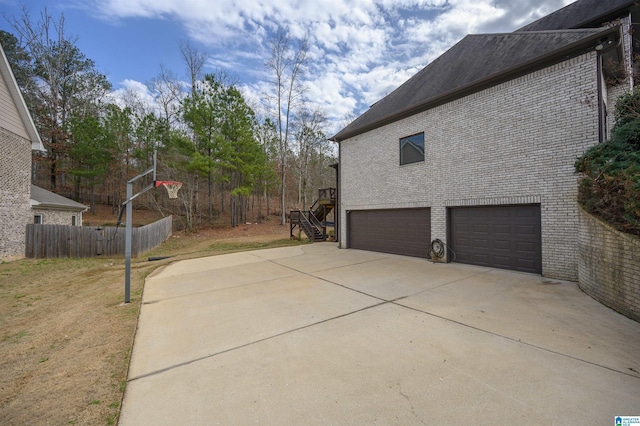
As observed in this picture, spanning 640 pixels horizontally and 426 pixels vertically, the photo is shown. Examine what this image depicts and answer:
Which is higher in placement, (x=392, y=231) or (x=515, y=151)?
(x=515, y=151)

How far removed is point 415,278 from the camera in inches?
260

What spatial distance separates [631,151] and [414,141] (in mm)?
5578

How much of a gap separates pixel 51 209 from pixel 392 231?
18.7m

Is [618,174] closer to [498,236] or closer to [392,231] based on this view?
[498,236]

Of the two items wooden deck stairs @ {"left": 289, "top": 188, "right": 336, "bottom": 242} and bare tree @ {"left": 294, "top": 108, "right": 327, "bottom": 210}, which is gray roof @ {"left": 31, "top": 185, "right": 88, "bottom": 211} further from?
bare tree @ {"left": 294, "top": 108, "right": 327, "bottom": 210}

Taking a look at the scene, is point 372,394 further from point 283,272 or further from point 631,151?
point 631,151

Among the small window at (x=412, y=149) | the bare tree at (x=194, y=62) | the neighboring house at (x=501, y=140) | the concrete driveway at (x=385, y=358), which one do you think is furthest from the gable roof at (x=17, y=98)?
the small window at (x=412, y=149)

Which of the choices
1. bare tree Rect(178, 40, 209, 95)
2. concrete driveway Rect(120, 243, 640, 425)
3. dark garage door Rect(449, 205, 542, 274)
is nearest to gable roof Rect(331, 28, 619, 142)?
dark garage door Rect(449, 205, 542, 274)

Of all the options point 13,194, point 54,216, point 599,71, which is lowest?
point 54,216

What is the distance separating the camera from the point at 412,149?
970 cm

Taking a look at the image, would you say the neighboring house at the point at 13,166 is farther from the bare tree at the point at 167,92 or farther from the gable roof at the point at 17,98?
the bare tree at the point at 167,92

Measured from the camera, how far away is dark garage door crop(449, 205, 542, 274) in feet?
22.1

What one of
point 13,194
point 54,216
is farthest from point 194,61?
point 13,194

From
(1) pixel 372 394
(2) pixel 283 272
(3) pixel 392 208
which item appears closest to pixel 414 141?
(3) pixel 392 208
